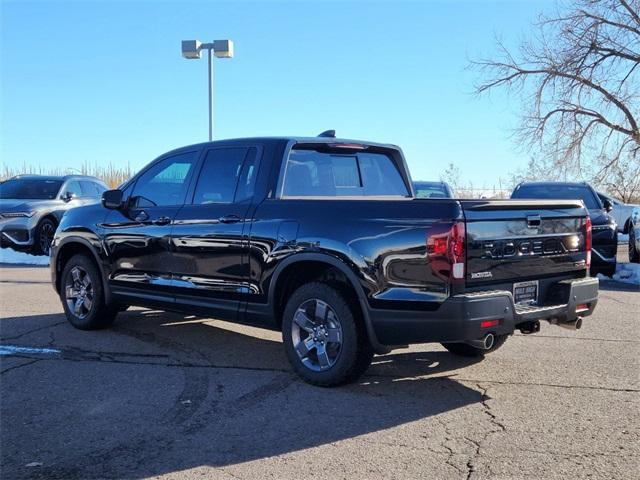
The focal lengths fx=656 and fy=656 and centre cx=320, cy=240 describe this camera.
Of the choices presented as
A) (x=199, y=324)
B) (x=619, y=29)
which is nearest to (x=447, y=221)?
(x=199, y=324)

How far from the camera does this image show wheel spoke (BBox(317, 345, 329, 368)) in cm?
505

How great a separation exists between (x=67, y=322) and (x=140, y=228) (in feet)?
6.26

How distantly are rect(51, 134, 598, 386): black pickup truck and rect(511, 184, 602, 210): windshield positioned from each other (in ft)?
22.8

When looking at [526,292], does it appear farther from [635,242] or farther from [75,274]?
[635,242]

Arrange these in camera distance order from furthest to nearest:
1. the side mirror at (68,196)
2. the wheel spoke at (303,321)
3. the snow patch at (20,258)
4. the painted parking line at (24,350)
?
the side mirror at (68,196) → the snow patch at (20,258) → the painted parking line at (24,350) → the wheel spoke at (303,321)

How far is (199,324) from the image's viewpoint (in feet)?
Result: 24.5

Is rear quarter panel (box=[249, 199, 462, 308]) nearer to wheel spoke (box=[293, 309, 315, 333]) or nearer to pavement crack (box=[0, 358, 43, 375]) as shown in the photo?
wheel spoke (box=[293, 309, 315, 333])

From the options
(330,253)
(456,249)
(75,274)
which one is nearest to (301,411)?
(330,253)

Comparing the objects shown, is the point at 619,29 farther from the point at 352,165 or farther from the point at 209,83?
the point at 352,165

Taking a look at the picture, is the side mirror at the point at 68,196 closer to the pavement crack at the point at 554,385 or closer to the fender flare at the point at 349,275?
the fender flare at the point at 349,275

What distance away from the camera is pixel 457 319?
14.3 feet

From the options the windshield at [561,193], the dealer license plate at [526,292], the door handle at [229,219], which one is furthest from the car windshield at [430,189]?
the dealer license plate at [526,292]

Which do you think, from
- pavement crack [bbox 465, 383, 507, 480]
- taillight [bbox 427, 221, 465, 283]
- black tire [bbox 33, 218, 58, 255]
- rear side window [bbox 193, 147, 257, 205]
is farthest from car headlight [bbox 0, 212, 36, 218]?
taillight [bbox 427, 221, 465, 283]

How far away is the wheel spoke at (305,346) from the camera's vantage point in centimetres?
513
